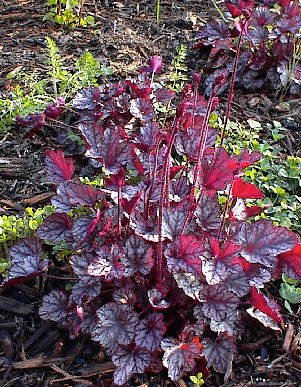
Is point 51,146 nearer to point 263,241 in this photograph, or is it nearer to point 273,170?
point 273,170

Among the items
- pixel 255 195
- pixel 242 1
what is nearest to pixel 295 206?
pixel 255 195

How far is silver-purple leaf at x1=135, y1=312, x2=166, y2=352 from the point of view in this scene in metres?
1.99

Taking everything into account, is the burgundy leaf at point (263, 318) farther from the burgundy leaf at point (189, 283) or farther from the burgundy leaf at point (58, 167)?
the burgundy leaf at point (58, 167)

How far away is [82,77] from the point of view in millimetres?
3465

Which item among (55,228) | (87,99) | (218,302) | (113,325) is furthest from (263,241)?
(87,99)

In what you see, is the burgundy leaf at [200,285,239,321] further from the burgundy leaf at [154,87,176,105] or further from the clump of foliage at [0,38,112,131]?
the clump of foliage at [0,38,112,131]

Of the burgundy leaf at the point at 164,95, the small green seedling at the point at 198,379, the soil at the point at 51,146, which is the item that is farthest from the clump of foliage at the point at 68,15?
the small green seedling at the point at 198,379

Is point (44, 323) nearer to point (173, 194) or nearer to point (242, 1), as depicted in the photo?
point (173, 194)

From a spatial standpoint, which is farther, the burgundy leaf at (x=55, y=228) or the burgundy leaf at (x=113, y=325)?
the burgundy leaf at (x=55, y=228)

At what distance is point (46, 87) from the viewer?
3.67 metres

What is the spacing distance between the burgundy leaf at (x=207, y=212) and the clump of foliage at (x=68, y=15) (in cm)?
260

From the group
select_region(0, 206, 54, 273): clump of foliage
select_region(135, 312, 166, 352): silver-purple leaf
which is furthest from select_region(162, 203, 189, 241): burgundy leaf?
select_region(0, 206, 54, 273): clump of foliage

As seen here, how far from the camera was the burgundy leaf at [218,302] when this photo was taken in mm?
2012

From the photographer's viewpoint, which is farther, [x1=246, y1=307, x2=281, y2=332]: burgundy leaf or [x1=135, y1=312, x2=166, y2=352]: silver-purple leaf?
[x1=246, y1=307, x2=281, y2=332]: burgundy leaf
